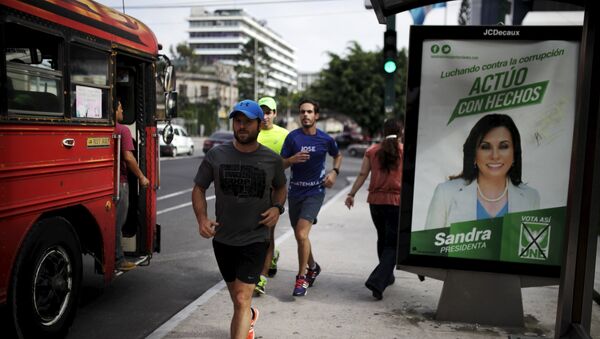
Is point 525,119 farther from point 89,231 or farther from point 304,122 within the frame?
point 89,231

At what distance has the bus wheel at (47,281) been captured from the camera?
3953mm

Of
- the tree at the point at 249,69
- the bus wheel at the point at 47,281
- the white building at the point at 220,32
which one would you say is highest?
the white building at the point at 220,32

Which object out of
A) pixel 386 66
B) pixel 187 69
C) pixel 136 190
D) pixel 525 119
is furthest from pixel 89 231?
pixel 187 69

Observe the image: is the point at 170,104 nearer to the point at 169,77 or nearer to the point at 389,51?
the point at 169,77

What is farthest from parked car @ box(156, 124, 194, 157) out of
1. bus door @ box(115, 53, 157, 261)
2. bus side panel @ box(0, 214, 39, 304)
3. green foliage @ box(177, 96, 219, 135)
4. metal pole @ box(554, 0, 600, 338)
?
green foliage @ box(177, 96, 219, 135)

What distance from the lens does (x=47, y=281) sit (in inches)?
167

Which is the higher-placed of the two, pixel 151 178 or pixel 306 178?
pixel 306 178

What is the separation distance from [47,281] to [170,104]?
2.62 metres

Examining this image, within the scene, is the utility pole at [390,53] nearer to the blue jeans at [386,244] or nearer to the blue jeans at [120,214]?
the blue jeans at [386,244]

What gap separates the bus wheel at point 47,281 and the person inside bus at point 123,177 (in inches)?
32.3

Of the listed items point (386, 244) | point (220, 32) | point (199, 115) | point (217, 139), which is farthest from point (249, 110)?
point (220, 32)

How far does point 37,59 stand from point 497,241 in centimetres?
389

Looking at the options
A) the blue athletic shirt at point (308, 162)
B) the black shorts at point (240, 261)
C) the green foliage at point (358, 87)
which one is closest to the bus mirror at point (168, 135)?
the blue athletic shirt at point (308, 162)

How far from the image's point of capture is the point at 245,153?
3.74 meters
